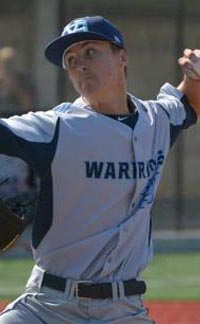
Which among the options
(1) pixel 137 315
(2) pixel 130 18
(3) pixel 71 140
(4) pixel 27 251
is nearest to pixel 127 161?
(3) pixel 71 140

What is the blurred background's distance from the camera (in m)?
12.1

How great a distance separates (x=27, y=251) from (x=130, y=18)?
8.77ft

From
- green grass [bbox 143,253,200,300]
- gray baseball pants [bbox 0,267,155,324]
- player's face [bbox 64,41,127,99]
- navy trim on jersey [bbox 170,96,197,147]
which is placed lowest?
green grass [bbox 143,253,200,300]

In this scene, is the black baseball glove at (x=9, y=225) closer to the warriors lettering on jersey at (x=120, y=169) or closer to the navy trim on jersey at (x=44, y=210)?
the navy trim on jersey at (x=44, y=210)

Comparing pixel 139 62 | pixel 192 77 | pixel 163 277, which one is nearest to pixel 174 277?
pixel 163 277

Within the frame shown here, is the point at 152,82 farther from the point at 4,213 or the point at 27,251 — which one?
the point at 4,213

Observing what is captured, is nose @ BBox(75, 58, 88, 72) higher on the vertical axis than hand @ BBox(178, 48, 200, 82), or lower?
higher

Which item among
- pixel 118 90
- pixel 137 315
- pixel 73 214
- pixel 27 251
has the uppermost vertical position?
Answer: pixel 118 90

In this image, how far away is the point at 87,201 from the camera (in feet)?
14.1

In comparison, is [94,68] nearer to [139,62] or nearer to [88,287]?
[88,287]

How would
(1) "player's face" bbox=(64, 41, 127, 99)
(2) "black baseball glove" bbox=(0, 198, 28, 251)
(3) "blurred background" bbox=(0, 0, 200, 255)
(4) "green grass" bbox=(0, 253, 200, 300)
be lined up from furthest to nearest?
(3) "blurred background" bbox=(0, 0, 200, 255) < (4) "green grass" bbox=(0, 253, 200, 300) < (1) "player's face" bbox=(64, 41, 127, 99) < (2) "black baseball glove" bbox=(0, 198, 28, 251)

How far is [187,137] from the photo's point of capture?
505 inches

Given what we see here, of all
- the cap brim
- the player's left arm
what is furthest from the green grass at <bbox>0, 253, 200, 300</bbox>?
the cap brim

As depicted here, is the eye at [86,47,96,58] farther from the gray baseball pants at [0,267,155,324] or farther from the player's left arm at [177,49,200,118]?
the gray baseball pants at [0,267,155,324]
